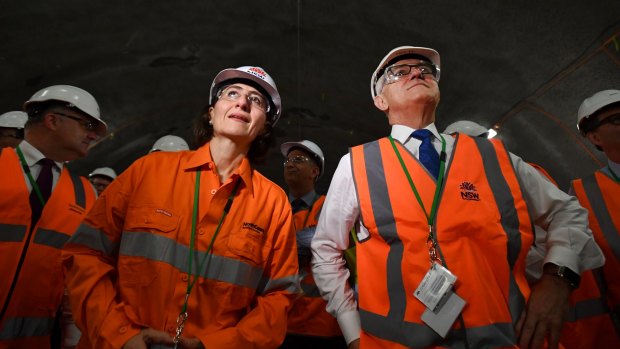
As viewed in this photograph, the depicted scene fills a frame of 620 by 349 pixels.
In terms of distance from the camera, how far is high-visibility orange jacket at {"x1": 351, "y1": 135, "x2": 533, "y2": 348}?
1.61 meters

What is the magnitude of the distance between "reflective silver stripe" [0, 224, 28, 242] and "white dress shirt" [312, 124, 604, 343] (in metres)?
2.09

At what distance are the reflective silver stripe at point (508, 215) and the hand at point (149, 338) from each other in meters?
1.52

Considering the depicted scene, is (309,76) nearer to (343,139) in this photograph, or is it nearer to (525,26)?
(343,139)

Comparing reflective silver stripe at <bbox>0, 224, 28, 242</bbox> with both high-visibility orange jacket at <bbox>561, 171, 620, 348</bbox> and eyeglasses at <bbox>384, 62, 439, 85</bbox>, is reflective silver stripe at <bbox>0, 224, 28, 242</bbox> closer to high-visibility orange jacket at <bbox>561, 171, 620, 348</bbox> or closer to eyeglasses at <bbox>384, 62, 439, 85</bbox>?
eyeglasses at <bbox>384, 62, 439, 85</bbox>

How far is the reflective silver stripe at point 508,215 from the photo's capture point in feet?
5.45

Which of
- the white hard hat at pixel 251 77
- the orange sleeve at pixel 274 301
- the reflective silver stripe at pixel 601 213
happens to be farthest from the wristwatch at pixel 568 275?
the white hard hat at pixel 251 77

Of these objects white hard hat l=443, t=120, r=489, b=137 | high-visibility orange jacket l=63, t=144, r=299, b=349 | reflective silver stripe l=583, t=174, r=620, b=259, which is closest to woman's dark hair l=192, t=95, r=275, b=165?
high-visibility orange jacket l=63, t=144, r=299, b=349

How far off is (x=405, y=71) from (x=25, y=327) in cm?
319

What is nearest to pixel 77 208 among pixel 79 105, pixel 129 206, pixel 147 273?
pixel 79 105

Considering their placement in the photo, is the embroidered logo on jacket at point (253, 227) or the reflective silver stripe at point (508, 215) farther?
the embroidered logo on jacket at point (253, 227)

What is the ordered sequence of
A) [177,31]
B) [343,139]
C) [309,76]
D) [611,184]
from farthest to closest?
[343,139] → [309,76] → [177,31] → [611,184]

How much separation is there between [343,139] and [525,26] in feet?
16.5

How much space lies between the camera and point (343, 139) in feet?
32.1

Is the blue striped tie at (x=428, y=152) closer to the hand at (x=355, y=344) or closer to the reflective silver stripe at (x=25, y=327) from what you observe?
the hand at (x=355, y=344)
